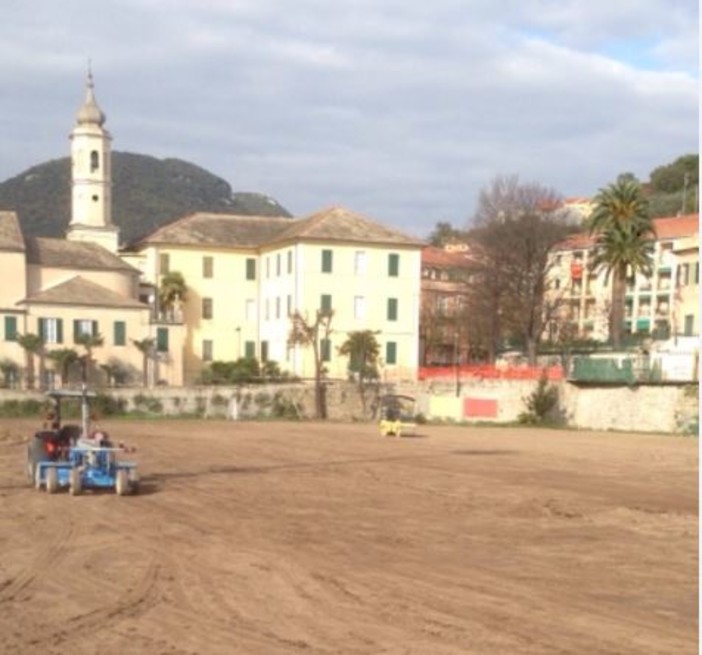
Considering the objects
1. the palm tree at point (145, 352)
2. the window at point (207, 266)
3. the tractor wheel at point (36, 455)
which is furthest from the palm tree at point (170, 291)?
the tractor wheel at point (36, 455)

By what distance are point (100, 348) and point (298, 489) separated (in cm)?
4261

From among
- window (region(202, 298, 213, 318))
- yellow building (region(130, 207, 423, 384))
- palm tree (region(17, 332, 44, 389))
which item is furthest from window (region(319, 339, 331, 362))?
palm tree (region(17, 332, 44, 389))

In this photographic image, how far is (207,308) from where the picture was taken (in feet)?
243

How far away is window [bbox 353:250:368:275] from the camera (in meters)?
69.9

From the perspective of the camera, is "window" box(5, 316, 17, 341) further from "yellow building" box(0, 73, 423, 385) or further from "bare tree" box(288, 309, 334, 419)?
"bare tree" box(288, 309, 334, 419)

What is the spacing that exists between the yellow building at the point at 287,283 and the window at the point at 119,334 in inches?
277

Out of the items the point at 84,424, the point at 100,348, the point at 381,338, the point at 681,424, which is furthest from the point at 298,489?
the point at 381,338

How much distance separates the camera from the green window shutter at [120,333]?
2483 inches

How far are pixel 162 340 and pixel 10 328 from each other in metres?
9.72

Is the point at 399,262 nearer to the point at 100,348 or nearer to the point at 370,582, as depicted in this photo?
the point at 100,348

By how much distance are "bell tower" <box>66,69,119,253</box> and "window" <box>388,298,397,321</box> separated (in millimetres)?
21760

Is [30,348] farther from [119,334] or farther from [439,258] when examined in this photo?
[439,258]

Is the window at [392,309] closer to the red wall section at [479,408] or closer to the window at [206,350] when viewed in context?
the window at [206,350]

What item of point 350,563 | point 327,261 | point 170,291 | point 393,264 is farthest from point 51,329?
point 350,563
